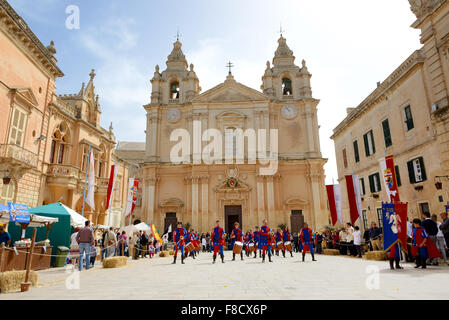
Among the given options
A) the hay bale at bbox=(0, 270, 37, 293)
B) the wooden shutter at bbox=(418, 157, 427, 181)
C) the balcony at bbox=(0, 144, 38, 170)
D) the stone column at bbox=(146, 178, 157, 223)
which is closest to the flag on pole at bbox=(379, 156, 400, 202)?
the wooden shutter at bbox=(418, 157, 427, 181)

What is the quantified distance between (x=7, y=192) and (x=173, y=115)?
17869 mm

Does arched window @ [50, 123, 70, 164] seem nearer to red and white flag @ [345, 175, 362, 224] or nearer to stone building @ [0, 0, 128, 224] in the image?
stone building @ [0, 0, 128, 224]

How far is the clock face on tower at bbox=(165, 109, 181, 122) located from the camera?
1190 inches

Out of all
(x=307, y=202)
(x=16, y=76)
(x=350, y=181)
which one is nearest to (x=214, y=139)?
(x=307, y=202)

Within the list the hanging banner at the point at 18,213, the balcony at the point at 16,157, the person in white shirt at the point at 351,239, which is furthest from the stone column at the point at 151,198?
the person in white shirt at the point at 351,239

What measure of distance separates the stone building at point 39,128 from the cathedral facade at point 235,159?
5.96 metres

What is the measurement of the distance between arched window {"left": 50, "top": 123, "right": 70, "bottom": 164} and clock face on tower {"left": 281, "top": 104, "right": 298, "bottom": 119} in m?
20.7

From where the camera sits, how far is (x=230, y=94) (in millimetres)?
30594

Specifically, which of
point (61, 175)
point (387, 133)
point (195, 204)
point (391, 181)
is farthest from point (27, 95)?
point (387, 133)

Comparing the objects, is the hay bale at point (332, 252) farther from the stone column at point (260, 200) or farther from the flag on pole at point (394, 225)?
Answer: the stone column at point (260, 200)

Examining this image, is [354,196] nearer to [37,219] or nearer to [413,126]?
[413,126]

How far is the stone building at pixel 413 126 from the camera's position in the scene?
1343 cm
